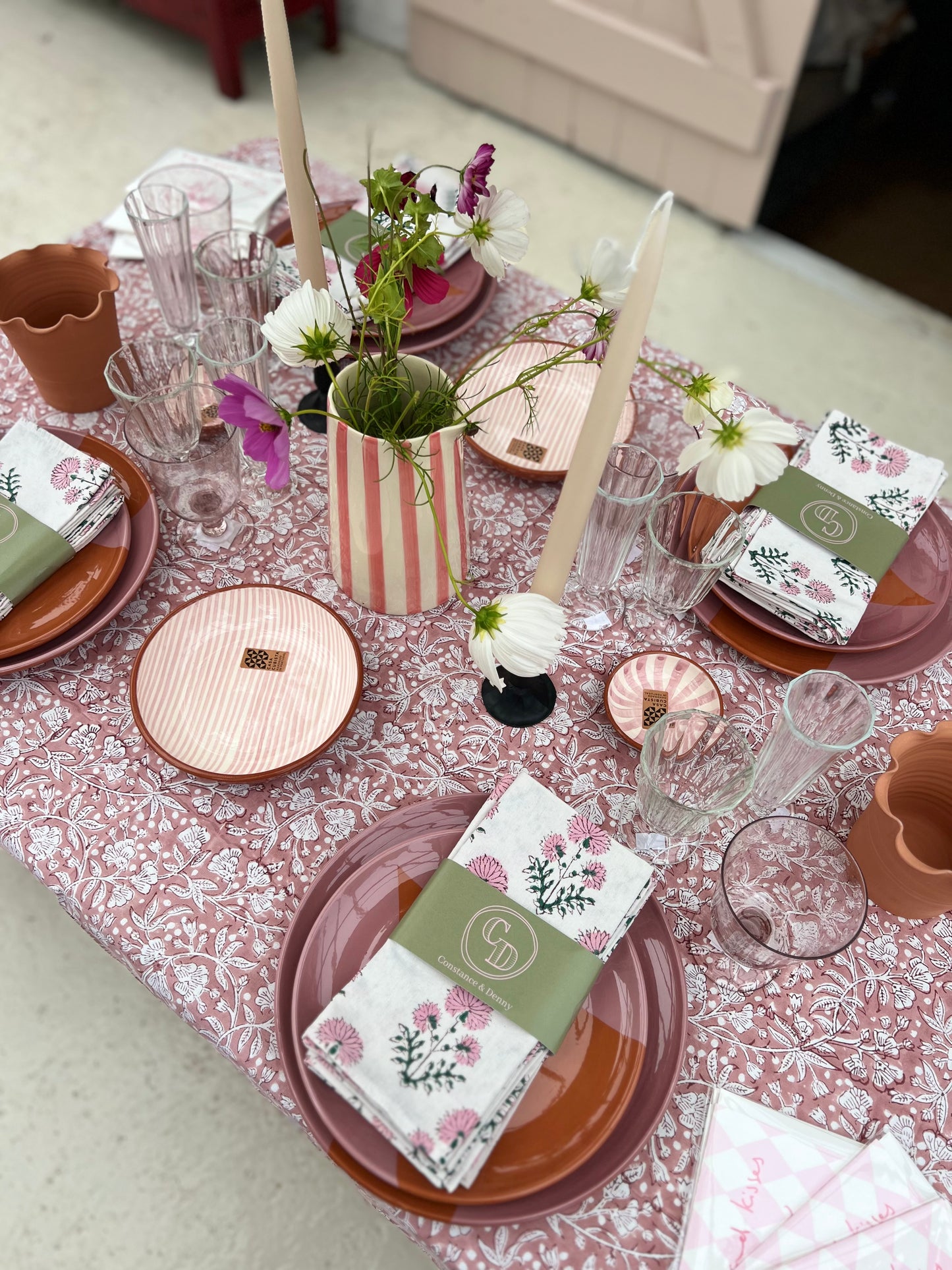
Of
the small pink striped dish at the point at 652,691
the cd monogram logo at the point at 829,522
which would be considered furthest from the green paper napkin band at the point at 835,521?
the small pink striped dish at the point at 652,691

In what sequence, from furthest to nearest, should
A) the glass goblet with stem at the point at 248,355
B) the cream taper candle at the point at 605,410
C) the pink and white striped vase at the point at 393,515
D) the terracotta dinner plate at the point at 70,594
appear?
the glass goblet with stem at the point at 248,355
the terracotta dinner plate at the point at 70,594
the pink and white striped vase at the point at 393,515
the cream taper candle at the point at 605,410

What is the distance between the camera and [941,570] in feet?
3.45

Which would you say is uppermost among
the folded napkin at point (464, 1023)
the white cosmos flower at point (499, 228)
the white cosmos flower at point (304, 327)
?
the white cosmos flower at point (499, 228)

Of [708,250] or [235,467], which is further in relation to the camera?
[708,250]

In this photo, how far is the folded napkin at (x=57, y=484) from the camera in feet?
3.19

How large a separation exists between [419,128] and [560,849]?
116 inches

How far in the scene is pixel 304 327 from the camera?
77cm

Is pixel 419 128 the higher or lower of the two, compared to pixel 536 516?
lower

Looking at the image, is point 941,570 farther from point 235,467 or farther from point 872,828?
point 235,467

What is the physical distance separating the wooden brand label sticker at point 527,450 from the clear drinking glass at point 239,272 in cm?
34

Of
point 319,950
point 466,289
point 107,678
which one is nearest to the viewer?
point 319,950

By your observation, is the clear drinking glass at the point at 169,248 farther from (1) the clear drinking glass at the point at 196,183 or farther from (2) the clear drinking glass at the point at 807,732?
(2) the clear drinking glass at the point at 807,732

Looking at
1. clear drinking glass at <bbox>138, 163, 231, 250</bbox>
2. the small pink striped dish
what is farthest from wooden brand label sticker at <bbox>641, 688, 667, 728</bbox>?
clear drinking glass at <bbox>138, 163, 231, 250</bbox>

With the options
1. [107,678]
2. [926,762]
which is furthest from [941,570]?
[107,678]
